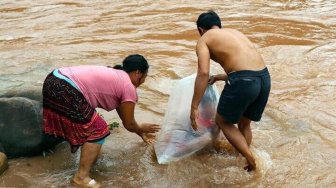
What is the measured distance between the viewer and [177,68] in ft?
23.5

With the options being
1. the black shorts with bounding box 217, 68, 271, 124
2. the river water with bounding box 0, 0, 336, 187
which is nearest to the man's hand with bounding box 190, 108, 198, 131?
the black shorts with bounding box 217, 68, 271, 124

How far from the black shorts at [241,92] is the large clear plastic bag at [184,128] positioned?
1.17 feet

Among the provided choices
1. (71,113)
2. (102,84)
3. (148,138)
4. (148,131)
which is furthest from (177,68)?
(71,113)

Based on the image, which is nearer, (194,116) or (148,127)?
(194,116)

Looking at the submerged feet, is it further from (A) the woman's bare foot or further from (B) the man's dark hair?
(B) the man's dark hair

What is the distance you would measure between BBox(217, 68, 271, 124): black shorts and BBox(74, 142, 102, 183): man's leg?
1.07 m

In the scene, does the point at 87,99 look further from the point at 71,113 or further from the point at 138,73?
the point at 138,73

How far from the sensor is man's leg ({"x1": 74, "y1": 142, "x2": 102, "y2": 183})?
3.68 meters

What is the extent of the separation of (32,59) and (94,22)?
3.13 meters

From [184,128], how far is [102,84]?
0.92 m

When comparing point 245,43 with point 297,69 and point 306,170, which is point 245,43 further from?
point 297,69

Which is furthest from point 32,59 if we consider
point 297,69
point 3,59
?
point 297,69

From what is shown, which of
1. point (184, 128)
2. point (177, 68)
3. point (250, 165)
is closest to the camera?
point (250, 165)

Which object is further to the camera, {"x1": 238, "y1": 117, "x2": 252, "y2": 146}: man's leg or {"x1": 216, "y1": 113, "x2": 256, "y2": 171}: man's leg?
{"x1": 238, "y1": 117, "x2": 252, "y2": 146}: man's leg
